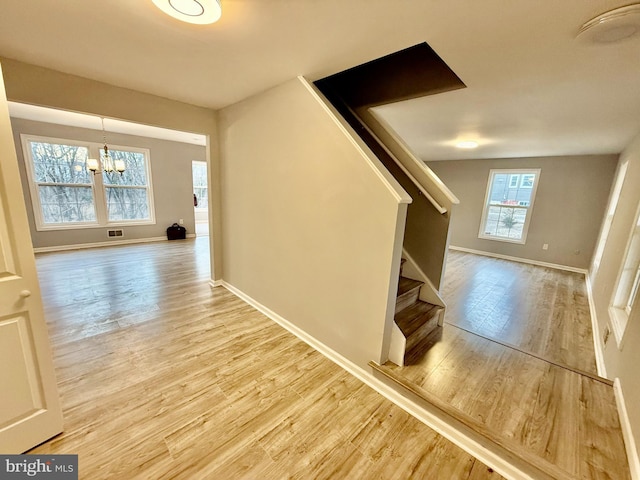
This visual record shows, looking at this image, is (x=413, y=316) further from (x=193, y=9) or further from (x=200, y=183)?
(x=200, y=183)

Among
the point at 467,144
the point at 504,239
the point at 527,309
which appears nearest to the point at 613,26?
the point at 527,309

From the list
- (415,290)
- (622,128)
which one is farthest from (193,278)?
(622,128)

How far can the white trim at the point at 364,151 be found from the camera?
1.75 m

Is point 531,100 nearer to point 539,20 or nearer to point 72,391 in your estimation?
point 539,20

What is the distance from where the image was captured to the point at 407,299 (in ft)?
8.46

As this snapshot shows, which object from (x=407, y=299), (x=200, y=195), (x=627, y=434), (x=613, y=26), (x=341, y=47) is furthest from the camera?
(x=200, y=195)

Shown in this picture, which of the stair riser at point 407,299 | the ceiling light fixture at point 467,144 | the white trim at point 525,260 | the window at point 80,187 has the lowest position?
the white trim at point 525,260

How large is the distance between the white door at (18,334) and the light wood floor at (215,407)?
0.17 meters

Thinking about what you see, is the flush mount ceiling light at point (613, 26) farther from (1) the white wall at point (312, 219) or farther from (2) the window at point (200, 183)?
(2) the window at point (200, 183)

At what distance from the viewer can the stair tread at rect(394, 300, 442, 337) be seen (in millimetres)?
2309

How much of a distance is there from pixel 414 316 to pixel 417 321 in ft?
0.27

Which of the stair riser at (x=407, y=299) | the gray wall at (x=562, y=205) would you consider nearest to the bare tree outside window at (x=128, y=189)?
the stair riser at (x=407, y=299)

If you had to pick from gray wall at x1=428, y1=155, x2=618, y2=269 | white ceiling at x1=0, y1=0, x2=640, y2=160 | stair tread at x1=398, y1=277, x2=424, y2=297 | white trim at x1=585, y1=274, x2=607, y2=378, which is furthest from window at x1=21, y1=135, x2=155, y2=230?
white trim at x1=585, y1=274, x2=607, y2=378

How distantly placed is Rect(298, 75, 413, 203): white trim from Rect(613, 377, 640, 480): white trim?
1725 mm
